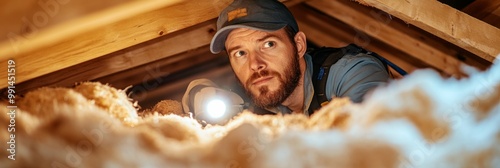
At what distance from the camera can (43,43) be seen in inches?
64.0

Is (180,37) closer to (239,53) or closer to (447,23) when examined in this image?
(239,53)

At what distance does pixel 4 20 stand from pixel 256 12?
0.96m

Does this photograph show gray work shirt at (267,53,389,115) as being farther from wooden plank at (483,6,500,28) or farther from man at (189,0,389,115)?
wooden plank at (483,6,500,28)

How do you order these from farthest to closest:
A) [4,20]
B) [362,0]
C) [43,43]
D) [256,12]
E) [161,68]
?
[161,68], [256,12], [362,0], [43,43], [4,20]

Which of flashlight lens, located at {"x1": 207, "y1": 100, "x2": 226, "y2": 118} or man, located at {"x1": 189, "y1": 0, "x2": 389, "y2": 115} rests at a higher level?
man, located at {"x1": 189, "y1": 0, "x2": 389, "y2": 115}

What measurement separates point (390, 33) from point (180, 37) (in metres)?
1.03

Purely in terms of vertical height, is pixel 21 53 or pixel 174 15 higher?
pixel 174 15

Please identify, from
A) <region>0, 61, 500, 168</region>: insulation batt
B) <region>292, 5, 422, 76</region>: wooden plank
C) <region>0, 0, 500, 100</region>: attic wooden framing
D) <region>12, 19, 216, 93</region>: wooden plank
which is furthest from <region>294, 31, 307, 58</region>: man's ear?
<region>0, 61, 500, 168</region>: insulation batt

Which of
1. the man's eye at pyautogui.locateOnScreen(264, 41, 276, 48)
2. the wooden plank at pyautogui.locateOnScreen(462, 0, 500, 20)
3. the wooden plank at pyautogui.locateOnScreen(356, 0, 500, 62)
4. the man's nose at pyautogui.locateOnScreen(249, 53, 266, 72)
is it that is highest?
the wooden plank at pyautogui.locateOnScreen(462, 0, 500, 20)

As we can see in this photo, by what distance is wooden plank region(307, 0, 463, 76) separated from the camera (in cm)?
270

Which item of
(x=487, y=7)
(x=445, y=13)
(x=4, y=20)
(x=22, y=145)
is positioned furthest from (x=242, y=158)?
(x=487, y=7)

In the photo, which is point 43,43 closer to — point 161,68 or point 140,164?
point 140,164

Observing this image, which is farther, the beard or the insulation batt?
the beard

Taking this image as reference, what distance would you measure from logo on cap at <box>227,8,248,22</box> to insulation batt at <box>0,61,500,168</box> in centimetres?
82
